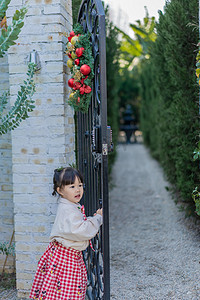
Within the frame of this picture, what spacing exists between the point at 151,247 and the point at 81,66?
8.05ft

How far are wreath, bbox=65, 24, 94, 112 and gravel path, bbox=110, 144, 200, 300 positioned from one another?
1.73 metres

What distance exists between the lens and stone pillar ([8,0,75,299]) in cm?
265

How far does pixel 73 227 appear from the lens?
7.15 ft

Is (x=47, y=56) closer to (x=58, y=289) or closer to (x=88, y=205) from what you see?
(x=88, y=205)

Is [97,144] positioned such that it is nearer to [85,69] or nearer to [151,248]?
[85,69]

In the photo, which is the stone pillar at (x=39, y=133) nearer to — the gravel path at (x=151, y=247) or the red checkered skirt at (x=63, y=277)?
the red checkered skirt at (x=63, y=277)

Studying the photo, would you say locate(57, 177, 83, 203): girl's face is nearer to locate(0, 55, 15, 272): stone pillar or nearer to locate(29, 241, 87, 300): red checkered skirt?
locate(29, 241, 87, 300): red checkered skirt

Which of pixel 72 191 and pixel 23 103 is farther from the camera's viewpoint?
pixel 23 103

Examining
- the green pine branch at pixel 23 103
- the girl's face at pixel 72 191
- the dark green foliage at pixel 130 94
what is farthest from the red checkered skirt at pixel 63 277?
the dark green foliage at pixel 130 94

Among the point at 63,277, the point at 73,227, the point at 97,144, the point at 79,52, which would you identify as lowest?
the point at 63,277

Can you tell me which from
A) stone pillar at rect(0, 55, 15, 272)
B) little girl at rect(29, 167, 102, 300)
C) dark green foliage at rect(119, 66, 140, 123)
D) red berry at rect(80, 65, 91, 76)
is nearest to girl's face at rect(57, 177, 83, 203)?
little girl at rect(29, 167, 102, 300)

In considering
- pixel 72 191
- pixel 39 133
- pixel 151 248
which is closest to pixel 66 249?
pixel 72 191

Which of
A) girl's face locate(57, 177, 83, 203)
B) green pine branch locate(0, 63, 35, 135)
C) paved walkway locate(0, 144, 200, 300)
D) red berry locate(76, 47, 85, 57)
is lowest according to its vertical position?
paved walkway locate(0, 144, 200, 300)

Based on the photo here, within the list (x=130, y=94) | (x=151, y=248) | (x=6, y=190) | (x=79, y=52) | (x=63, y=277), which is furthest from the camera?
(x=130, y=94)
